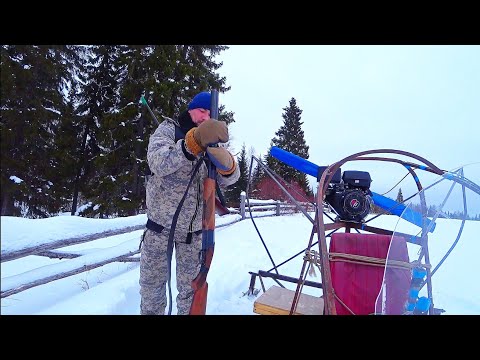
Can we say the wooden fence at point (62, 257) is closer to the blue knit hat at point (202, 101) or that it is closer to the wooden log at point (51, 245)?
the wooden log at point (51, 245)

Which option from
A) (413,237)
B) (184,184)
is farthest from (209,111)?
(413,237)

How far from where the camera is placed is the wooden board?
206 cm

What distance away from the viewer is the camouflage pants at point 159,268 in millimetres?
1878

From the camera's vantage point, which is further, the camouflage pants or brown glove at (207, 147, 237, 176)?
the camouflage pants

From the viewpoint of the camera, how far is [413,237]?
5.74 feet

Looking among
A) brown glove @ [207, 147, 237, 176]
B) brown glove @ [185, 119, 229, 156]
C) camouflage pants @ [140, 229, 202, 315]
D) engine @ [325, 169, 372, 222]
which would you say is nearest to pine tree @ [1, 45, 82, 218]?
camouflage pants @ [140, 229, 202, 315]

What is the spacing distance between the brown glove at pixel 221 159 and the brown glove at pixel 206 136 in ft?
0.23

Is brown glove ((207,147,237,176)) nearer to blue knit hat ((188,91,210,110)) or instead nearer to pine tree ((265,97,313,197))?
blue knit hat ((188,91,210,110))

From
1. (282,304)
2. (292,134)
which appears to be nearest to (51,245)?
(282,304)

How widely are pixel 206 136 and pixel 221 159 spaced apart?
0.63 feet

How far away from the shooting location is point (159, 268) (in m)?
1.89

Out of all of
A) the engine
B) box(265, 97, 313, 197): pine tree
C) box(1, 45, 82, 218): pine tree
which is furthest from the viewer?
box(265, 97, 313, 197): pine tree

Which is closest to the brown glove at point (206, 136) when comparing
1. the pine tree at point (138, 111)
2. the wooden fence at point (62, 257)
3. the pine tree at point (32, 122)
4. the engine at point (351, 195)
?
the pine tree at point (32, 122)

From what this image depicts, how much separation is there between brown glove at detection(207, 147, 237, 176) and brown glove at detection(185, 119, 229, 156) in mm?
72
